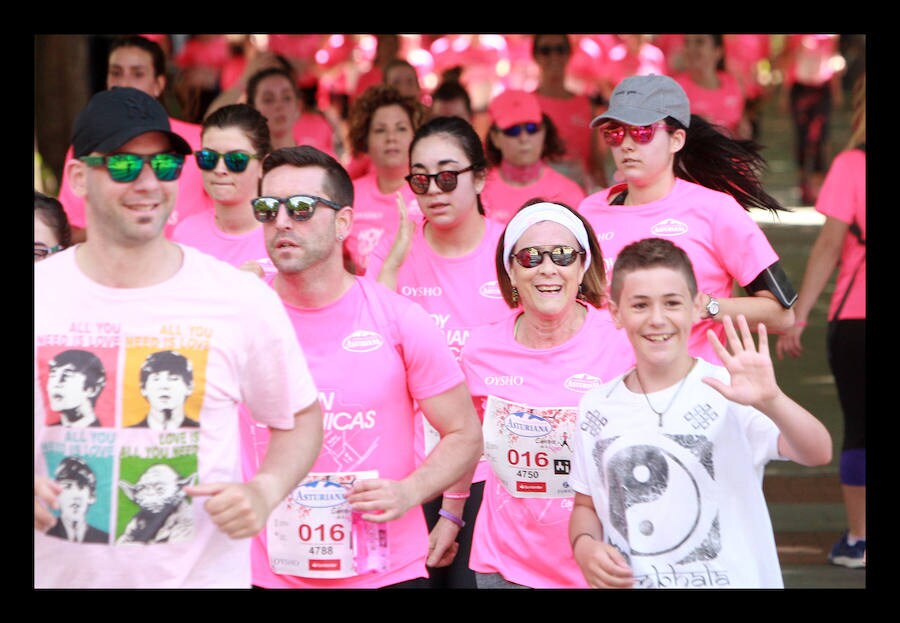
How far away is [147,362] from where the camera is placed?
356 centimetres

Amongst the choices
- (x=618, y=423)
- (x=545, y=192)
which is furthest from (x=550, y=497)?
(x=545, y=192)

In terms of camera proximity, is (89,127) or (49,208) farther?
(49,208)

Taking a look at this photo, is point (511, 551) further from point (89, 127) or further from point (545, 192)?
point (545, 192)

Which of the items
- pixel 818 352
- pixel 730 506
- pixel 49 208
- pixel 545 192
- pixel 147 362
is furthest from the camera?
pixel 818 352

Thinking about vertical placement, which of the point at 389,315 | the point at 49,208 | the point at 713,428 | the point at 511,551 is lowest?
the point at 511,551

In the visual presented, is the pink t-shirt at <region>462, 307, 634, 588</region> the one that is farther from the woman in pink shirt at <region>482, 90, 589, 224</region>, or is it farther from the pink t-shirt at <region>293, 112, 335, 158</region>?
the pink t-shirt at <region>293, 112, 335, 158</region>

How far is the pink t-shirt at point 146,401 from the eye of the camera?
3.55 meters

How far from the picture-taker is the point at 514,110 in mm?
7938

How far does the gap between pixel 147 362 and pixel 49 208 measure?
171 centimetres

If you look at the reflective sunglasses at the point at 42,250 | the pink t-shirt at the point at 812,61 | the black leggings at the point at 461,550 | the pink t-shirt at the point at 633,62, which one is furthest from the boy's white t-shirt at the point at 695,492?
the pink t-shirt at the point at 812,61

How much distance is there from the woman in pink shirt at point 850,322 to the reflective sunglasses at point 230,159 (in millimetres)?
2570

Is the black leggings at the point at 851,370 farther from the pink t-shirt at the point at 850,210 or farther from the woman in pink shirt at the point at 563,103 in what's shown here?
the woman in pink shirt at the point at 563,103

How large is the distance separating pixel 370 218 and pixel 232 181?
5.87ft

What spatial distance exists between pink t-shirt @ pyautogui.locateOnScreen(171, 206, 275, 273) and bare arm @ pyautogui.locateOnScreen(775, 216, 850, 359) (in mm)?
2470
